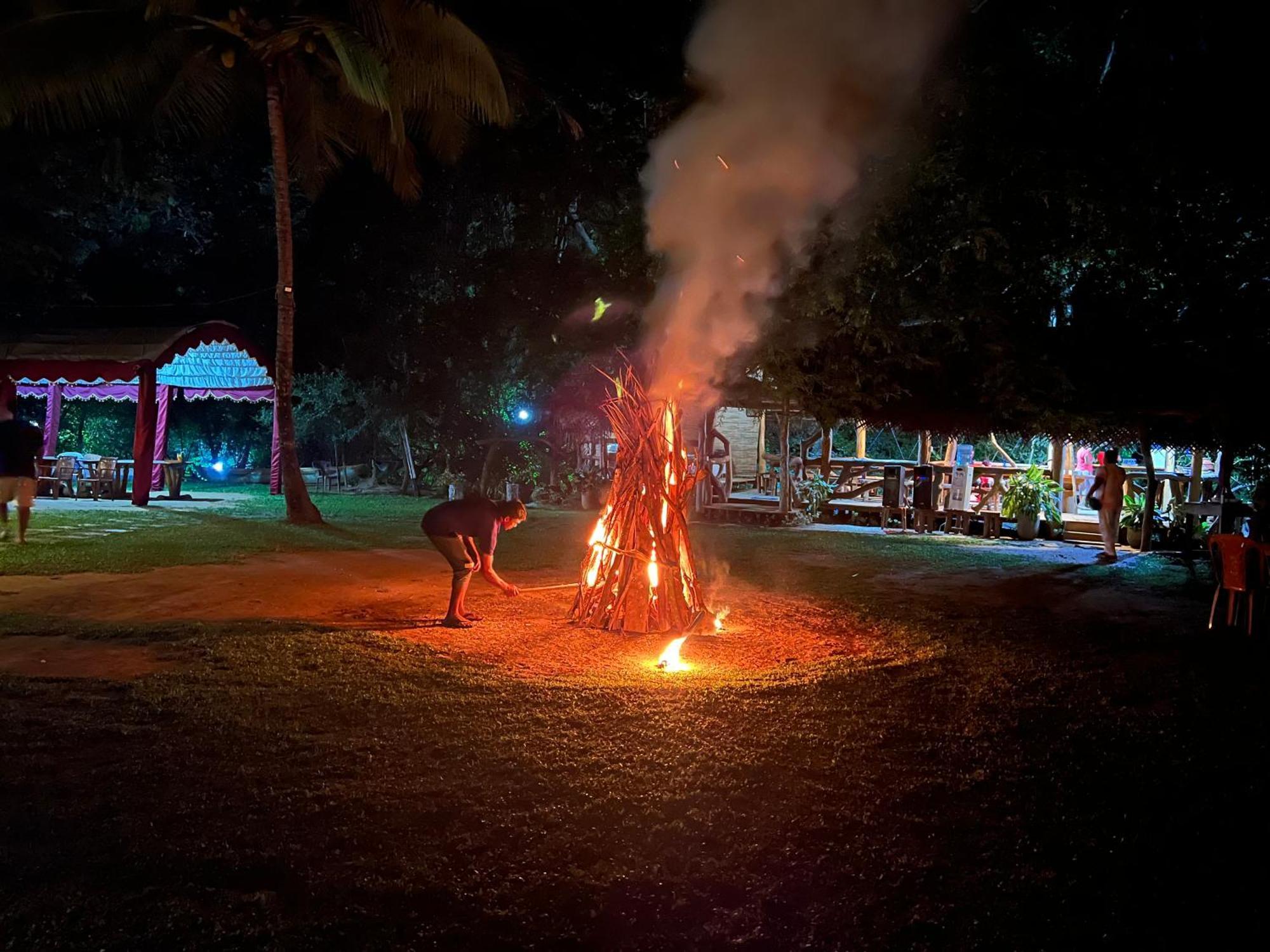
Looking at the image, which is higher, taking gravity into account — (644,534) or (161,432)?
(161,432)

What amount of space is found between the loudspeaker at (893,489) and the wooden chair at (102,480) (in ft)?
56.4

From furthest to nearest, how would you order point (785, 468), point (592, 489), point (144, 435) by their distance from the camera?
1. point (592, 489)
2. point (144, 435)
3. point (785, 468)

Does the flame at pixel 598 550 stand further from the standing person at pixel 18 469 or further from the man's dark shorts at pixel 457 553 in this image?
the standing person at pixel 18 469

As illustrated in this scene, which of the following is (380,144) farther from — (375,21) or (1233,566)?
(1233,566)

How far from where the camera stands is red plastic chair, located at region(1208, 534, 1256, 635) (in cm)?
849

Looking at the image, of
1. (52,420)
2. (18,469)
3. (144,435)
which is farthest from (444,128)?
(52,420)

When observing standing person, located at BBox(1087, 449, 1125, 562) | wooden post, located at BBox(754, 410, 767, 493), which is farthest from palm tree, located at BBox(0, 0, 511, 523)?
wooden post, located at BBox(754, 410, 767, 493)

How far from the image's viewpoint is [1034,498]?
18.0m

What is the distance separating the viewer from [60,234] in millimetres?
22156

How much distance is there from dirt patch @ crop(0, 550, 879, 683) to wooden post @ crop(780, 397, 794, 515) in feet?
27.1

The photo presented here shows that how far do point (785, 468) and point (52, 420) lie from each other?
18.6 metres

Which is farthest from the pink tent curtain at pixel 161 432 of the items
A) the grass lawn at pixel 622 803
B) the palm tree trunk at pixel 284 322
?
the grass lawn at pixel 622 803

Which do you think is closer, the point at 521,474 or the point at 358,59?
the point at 358,59

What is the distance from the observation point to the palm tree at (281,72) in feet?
46.4
